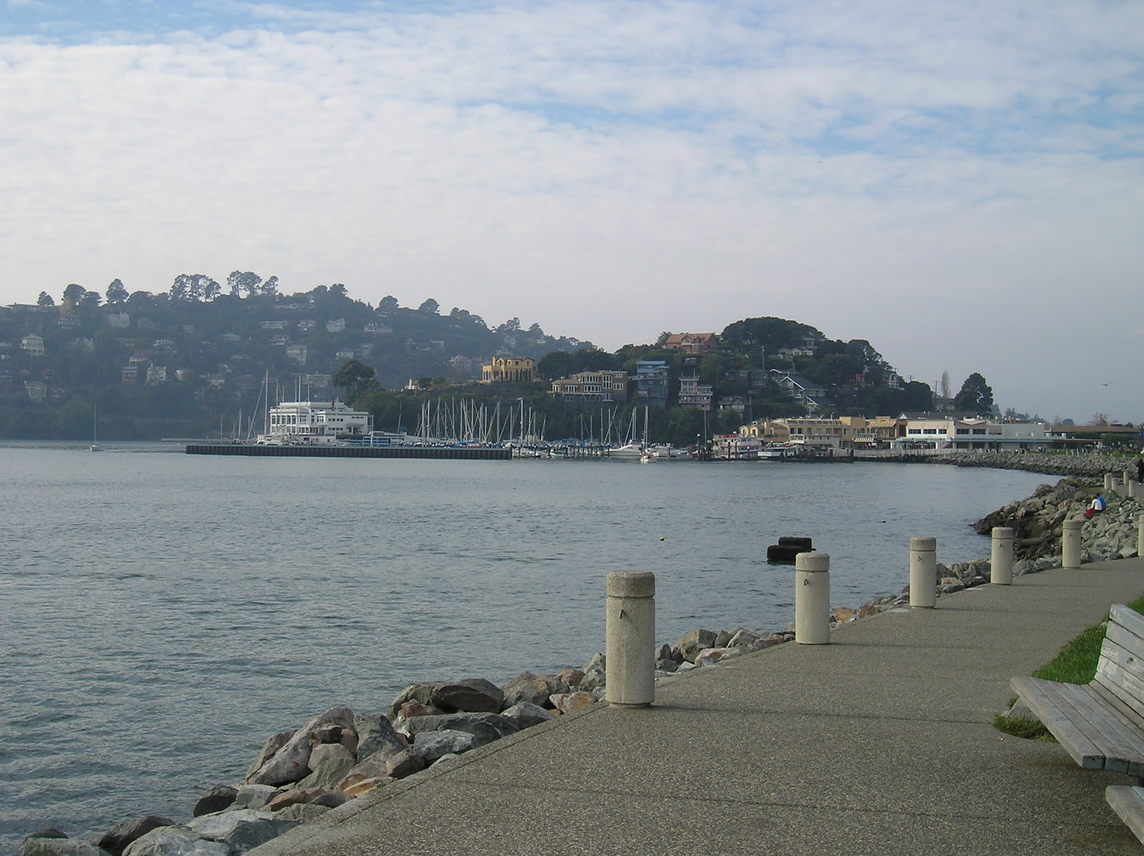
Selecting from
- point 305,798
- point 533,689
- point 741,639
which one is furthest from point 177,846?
point 741,639

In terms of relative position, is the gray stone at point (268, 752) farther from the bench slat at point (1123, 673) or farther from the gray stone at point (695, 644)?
the bench slat at point (1123, 673)

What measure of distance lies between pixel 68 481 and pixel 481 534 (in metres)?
63.9

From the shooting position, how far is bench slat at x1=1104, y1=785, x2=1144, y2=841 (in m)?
5.31

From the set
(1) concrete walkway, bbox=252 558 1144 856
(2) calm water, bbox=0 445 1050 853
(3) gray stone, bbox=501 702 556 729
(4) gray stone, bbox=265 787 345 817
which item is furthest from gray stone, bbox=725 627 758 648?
(4) gray stone, bbox=265 787 345 817

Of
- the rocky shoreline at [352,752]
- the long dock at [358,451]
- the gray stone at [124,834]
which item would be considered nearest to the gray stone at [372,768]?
the rocky shoreline at [352,752]

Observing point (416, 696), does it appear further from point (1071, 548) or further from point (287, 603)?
point (287, 603)

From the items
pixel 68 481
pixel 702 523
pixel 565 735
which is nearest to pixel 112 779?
pixel 565 735

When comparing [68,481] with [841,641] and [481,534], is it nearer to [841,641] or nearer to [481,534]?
[481,534]

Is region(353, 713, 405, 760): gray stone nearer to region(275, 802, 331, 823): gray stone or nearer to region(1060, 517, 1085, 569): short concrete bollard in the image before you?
region(275, 802, 331, 823): gray stone

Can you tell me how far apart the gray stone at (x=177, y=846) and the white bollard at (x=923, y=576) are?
35.0ft

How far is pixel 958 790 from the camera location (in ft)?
22.3

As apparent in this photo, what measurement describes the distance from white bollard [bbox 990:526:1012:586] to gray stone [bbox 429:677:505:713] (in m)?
9.62

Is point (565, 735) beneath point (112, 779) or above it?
above

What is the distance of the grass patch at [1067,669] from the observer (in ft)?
26.9
